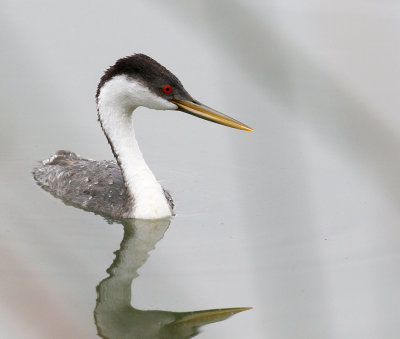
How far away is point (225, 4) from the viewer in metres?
1.75

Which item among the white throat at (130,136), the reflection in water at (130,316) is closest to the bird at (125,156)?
the white throat at (130,136)

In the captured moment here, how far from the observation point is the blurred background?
1894 mm

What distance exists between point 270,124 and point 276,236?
244cm

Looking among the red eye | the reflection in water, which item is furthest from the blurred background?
the red eye

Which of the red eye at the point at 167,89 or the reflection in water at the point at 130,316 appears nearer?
the reflection in water at the point at 130,316

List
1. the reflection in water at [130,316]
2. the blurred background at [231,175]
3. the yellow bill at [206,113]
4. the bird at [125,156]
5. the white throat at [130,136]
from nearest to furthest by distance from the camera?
the blurred background at [231,175] < the reflection in water at [130,316] < the yellow bill at [206,113] < the bird at [125,156] < the white throat at [130,136]

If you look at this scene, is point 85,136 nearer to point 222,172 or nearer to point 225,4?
point 222,172

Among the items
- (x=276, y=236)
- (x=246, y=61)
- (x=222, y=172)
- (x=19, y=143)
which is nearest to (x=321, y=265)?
(x=276, y=236)

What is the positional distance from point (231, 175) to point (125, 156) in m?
1.35

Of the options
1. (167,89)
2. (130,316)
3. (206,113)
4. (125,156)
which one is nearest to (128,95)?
(167,89)

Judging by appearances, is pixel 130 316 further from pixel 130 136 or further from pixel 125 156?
pixel 130 136

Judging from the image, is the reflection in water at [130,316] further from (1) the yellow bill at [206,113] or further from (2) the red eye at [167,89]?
(2) the red eye at [167,89]

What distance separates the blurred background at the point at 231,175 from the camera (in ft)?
6.21

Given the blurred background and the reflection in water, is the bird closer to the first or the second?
the blurred background
